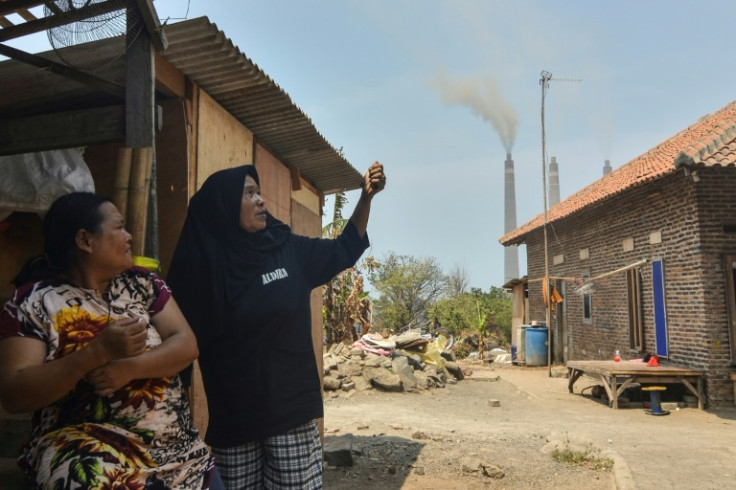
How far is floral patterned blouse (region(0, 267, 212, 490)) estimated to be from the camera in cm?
143

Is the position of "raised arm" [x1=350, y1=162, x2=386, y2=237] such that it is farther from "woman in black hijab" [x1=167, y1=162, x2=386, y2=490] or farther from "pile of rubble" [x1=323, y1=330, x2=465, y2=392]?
"pile of rubble" [x1=323, y1=330, x2=465, y2=392]

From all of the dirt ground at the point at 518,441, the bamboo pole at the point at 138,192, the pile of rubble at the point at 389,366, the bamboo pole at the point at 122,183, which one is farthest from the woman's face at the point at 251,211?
the pile of rubble at the point at 389,366

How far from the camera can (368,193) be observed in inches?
97.7

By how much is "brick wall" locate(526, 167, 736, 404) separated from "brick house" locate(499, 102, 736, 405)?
2 centimetres

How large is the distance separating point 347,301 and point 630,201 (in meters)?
7.76

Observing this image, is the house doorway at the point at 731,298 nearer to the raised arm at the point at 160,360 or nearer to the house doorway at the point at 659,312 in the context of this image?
the house doorway at the point at 659,312

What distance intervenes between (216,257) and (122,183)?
3.45 feet

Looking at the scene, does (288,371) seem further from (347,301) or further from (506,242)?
(506,242)

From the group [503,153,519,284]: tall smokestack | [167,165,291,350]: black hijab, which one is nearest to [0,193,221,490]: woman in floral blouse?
[167,165,291,350]: black hijab

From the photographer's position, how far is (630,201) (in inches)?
464

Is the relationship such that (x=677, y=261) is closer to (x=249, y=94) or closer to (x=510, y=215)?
(x=249, y=94)

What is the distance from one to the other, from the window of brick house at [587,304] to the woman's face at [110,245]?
13.7 m

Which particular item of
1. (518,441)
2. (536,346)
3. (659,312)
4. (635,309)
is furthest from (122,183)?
(536,346)

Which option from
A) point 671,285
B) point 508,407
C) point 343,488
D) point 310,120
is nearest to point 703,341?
point 671,285
